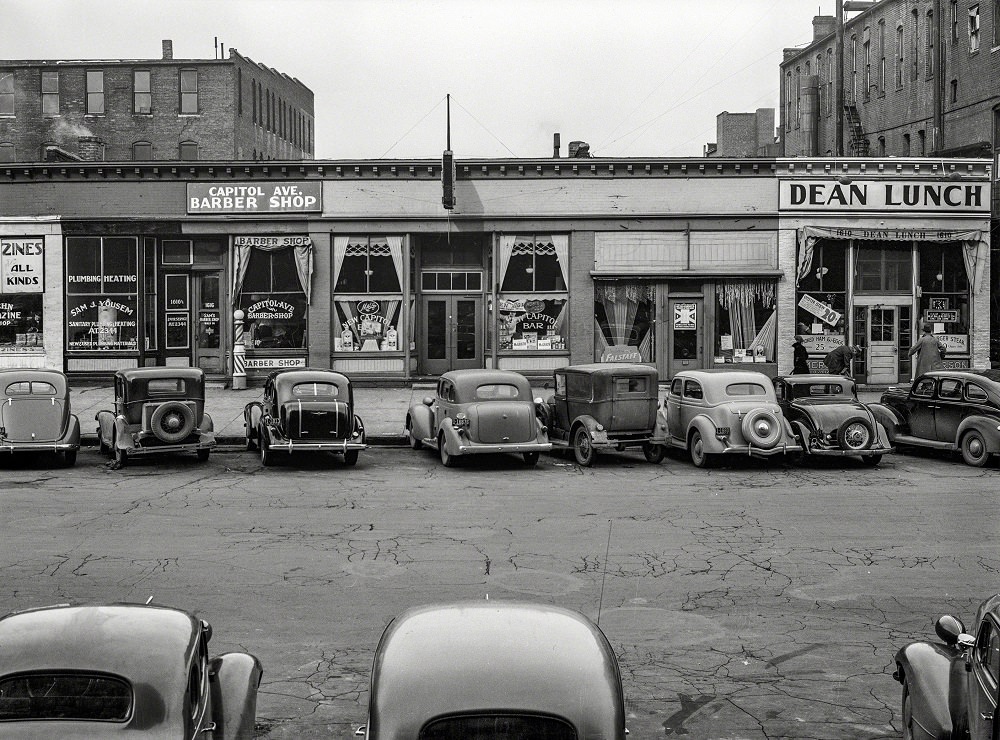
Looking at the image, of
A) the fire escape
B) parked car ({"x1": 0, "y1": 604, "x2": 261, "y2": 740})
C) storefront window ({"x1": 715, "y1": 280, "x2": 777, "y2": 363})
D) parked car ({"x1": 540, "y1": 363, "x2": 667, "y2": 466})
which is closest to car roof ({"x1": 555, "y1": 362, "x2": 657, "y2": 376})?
parked car ({"x1": 540, "y1": 363, "x2": 667, "y2": 466})

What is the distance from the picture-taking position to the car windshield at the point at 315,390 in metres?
18.8

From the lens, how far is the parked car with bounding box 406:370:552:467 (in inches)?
722

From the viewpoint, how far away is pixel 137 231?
30.1m

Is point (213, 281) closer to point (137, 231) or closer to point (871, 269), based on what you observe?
point (137, 231)

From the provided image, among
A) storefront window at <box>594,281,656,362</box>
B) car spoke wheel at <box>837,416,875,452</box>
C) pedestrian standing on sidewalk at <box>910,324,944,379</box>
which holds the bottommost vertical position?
car spoke wheel at <box>837,416,875,452</box>

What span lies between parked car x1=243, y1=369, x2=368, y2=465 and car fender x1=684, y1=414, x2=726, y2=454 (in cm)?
583

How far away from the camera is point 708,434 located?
Answer: 18688mm

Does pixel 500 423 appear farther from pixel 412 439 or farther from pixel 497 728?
pixel 497 728

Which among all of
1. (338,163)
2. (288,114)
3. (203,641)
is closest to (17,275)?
(338,163)

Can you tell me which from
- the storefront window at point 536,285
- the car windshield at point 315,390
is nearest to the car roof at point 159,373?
the car windshield at point 315,390

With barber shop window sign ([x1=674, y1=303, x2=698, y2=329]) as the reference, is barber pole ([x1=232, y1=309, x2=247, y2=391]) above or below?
below

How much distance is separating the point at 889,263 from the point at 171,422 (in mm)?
20837

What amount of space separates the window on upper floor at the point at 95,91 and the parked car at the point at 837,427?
46.7m

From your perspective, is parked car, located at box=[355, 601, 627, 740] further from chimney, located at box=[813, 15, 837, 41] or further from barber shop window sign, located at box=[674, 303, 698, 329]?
chimney, located at box=[813, 15, 837, 41]
